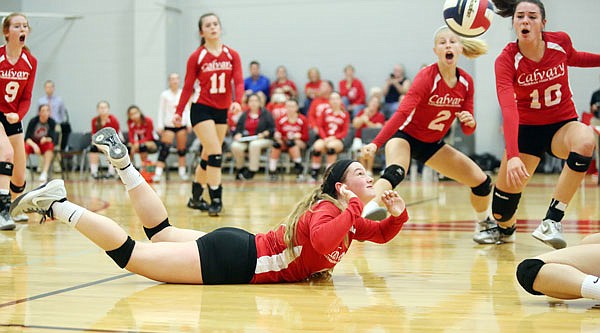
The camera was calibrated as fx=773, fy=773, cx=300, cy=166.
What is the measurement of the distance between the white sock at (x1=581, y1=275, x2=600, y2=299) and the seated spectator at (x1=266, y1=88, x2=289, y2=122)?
1078 centimetres

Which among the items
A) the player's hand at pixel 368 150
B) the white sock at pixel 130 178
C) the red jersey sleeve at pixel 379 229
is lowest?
the red jersey sleeve at pixel 379 229

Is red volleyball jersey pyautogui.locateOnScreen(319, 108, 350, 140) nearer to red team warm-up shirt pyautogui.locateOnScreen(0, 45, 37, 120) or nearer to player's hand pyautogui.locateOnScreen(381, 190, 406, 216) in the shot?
red team warm-up shirt pyautogui.locateOnScreen(0, 45, 37, 120)

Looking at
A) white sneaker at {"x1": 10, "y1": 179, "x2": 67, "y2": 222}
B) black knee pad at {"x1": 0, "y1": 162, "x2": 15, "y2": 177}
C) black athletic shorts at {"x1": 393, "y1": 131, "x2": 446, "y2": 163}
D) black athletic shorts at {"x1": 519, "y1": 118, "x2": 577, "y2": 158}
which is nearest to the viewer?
white sneaker at {"x1": 10, "y1": 179, "x2": 67, "y2": 222}

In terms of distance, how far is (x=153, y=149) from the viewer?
541 inches

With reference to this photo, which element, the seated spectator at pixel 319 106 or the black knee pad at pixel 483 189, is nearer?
the black knee pad at pixel 483 189

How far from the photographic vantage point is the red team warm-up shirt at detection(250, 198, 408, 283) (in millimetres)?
3438

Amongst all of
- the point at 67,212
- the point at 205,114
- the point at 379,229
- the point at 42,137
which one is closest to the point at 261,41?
the point at 42,137

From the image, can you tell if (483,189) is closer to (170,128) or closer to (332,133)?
(332,133)

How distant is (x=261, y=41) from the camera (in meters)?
16.2

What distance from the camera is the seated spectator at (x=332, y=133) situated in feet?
42.8

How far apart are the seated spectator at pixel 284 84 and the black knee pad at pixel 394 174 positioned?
9879 mm

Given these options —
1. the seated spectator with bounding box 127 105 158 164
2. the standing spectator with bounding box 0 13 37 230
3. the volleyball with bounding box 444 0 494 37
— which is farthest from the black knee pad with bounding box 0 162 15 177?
the seated spectator with bounding box 127 105 158 164

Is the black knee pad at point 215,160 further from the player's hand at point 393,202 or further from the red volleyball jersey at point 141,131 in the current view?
the red volleyball jersey at point 141,131

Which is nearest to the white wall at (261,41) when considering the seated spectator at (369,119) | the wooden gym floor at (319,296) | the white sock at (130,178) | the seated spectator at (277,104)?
the seated spectator at (277,104)
